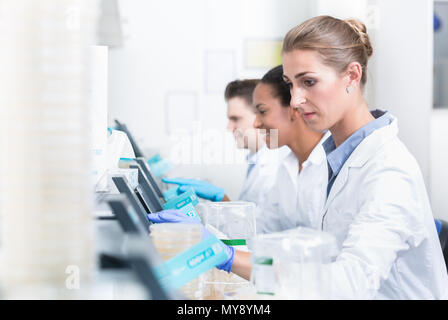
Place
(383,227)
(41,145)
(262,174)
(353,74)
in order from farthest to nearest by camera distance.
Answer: (262,174) → (353,74) → (383,227) → (41,145)

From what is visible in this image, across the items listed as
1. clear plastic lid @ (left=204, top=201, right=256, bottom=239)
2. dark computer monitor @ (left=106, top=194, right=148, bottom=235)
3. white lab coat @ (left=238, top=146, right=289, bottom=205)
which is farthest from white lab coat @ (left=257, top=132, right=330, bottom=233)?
dark computer monitor @ (left=106, top=194, right=148, bottom=235)

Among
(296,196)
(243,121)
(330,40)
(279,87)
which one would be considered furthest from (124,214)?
(243,121)

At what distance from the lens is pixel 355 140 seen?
1711 mm

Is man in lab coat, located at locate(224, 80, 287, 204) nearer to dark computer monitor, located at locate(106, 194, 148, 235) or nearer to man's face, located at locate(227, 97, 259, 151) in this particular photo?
man's face, located at locate(227, 97, 259, 151)

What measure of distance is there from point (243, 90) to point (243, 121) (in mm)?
200

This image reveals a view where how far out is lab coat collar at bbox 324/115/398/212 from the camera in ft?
5.04

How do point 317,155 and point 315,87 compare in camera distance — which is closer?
point 315,87

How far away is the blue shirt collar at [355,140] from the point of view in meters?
1.68

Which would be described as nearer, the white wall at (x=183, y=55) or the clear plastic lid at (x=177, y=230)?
the clear plastic lid at (x=177, y=230)

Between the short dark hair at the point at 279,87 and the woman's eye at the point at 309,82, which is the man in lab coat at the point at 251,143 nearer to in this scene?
the short dark hair at the point at 279,87

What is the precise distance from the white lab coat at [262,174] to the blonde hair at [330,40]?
154 centimetres

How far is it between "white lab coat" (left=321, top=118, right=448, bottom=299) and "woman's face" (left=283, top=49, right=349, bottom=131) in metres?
0.14

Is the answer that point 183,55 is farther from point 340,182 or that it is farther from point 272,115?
point 340,182

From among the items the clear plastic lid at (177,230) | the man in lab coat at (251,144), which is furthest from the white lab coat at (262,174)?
the clear plastic lid at (177,230)
